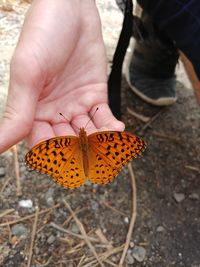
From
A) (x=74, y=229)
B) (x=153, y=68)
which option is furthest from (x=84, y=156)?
(x=153, y=68)

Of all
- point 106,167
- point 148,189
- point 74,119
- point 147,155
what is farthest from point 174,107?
point 106,167

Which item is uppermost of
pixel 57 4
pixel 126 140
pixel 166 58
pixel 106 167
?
pixel 57 4

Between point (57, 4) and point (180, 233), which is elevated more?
point (57, 4)

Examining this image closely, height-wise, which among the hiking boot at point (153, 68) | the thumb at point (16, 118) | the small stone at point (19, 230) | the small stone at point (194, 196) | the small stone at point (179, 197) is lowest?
the small stone at point (194, 196)

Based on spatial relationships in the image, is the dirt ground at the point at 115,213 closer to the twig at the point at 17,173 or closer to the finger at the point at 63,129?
the twig at the point at 17,173

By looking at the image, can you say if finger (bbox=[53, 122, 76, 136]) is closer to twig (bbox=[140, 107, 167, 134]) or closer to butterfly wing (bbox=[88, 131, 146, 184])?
butterfly wing (bbox=[88, 131, 146, 184])

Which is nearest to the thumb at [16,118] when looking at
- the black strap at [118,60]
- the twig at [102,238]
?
the twig at [102,238]

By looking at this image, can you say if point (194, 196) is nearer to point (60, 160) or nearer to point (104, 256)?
point (104, 256)

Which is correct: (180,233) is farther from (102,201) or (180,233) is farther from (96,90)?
(96,90)
